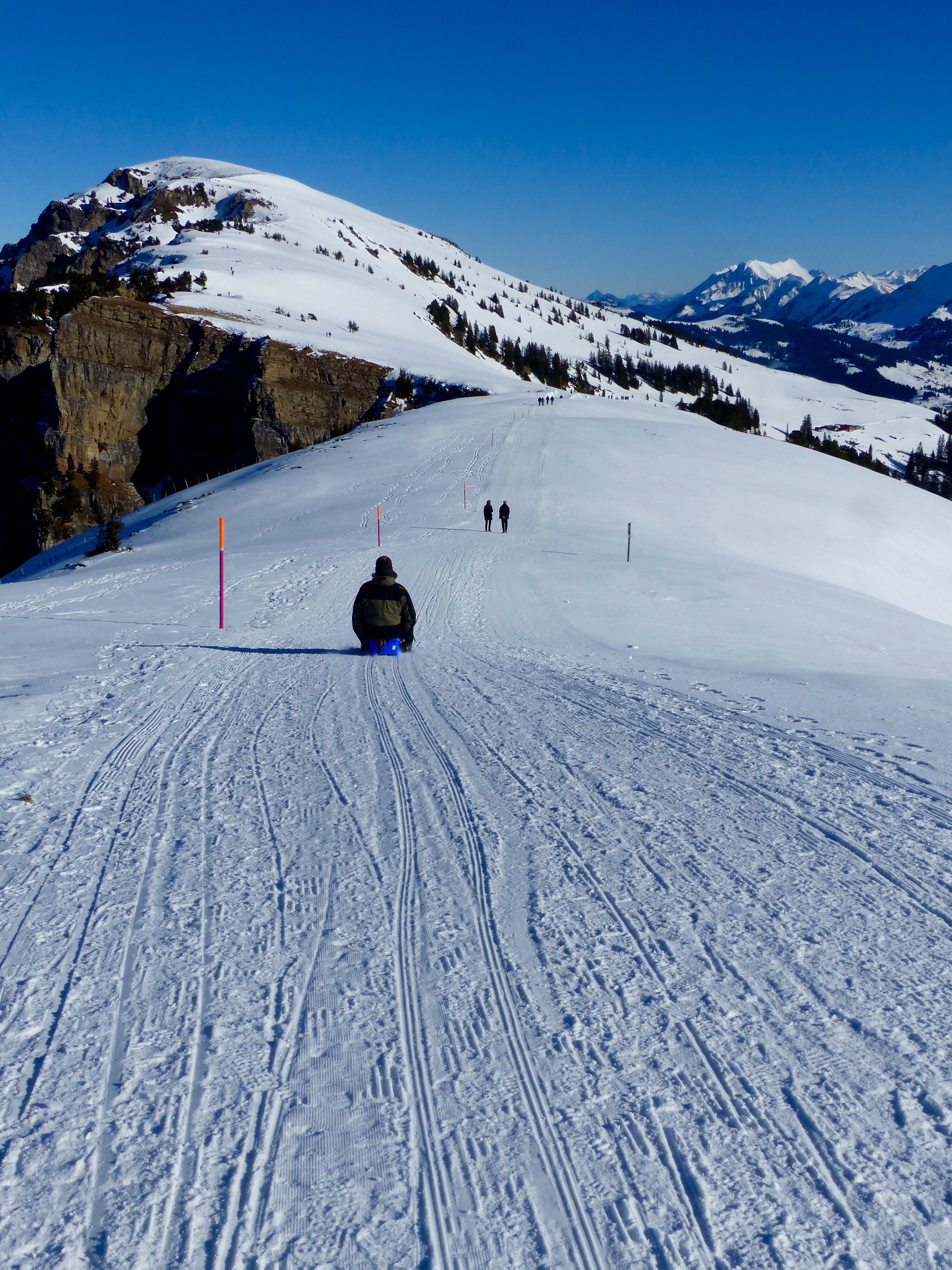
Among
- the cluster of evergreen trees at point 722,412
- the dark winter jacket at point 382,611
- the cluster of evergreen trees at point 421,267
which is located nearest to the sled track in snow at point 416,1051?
the dark winter jacket at point 382,611

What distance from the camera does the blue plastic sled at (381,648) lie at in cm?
1099

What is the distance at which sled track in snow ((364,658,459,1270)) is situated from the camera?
7.50 ft

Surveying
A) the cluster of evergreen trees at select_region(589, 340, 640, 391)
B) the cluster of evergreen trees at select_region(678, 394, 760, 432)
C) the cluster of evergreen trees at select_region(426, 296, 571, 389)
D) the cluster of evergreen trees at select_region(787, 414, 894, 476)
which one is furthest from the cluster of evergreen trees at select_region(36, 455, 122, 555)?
the cluster of evergreen trees at select_region(589, 340, 640, 391)

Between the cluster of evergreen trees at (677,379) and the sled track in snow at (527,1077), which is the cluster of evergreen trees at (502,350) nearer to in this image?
the cluster of evergreen trees at (677,379)

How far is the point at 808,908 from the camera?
4000 millimetres

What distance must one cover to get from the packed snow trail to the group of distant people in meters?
17.0

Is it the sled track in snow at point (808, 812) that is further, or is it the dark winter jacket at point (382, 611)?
the dark winter jacket at point (382, 611)

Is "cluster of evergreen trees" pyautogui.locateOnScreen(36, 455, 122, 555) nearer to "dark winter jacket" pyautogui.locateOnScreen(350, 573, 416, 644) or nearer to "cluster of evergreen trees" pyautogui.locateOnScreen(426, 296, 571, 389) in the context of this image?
"dark winter jacket" pyautogui.locateOnScreen(350, 573, 416, 644)

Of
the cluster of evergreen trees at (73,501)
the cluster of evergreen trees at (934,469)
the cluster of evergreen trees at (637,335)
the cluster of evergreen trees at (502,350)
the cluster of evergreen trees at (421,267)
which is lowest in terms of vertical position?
the cluster of evergreen trees at (73,501)

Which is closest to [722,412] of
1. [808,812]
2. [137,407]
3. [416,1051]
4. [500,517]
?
[137,407]

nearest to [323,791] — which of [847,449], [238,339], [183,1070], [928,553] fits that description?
[183,1070]

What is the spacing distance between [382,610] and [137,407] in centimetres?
5911

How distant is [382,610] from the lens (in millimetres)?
10891

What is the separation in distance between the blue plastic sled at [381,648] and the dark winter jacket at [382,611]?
0.14 ft
